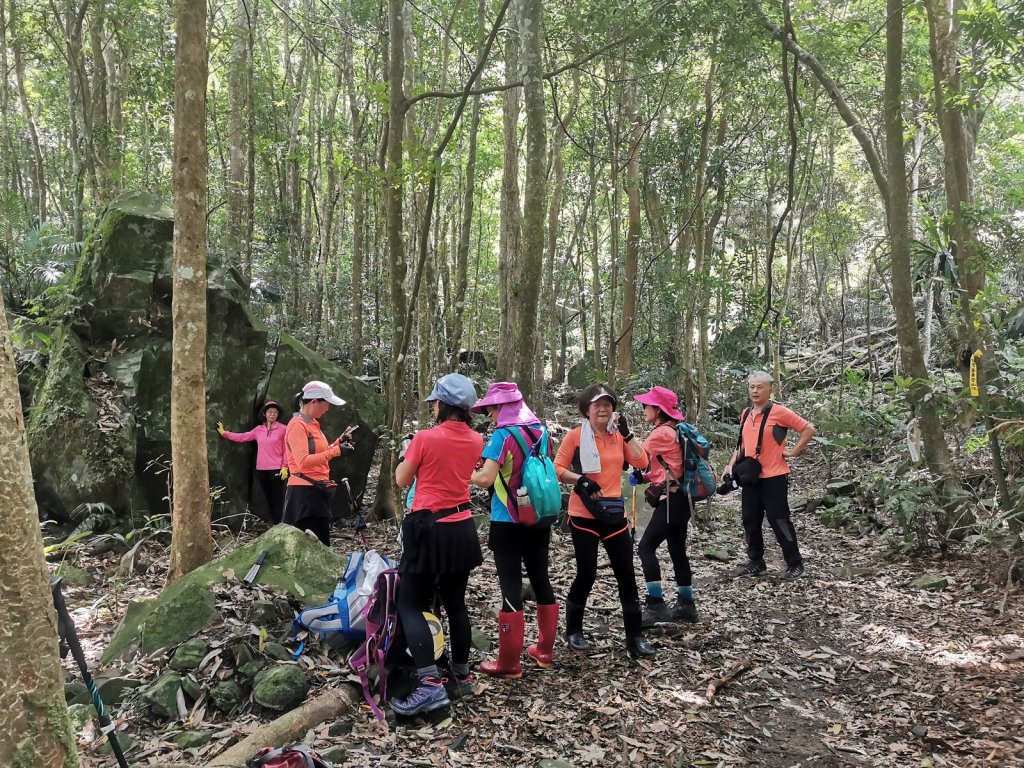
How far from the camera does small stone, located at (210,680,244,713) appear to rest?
3.92 metres

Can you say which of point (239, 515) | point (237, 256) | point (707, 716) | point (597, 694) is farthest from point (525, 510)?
point (237, 256)

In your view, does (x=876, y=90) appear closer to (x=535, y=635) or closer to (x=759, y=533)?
(x=759, y=533)

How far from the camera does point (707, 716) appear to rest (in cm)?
412

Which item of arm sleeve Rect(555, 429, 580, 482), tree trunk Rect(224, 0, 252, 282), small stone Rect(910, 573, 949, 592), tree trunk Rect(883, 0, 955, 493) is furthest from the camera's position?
tree trunk Rect(224, 0, 252, 282)

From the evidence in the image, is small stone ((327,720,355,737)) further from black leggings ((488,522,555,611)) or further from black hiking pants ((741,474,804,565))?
black hiking pants ((741,474,804,565))

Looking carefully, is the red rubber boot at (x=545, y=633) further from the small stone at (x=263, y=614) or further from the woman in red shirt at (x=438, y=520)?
the small stone at (x=263, y=614)

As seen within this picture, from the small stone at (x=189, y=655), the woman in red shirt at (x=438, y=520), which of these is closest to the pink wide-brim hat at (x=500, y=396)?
the woman in red shirt at (x=438, y=520)

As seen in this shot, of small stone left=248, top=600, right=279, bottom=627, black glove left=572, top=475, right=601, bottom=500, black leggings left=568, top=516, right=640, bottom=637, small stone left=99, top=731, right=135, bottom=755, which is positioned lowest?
small stone left=99, top=731, right=135, bottom=755

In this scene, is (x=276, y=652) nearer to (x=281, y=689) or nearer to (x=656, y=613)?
(x=281, y=689)

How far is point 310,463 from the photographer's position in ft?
20.7

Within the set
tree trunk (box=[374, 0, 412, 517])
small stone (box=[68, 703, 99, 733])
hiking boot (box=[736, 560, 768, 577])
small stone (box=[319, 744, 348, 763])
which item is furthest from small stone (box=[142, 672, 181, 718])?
hiking boot (box=[736, 560, 768, 577])

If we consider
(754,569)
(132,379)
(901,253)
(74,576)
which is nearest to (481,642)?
(754,569)

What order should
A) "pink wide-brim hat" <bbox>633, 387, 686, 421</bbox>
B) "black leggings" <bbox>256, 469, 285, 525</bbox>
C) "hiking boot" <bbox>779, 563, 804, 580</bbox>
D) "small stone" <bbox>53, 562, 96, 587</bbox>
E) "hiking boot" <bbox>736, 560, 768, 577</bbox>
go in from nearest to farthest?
"pink wide-brim hat" <bbox>633, 387, 686, 421</bbox> < "small stone" <bbox>53, 562, 96, 587</bbox> < "hiking boot" <bbox>779, 563, 804, 580</bbox> < "hiking boot" <bbox>736, 560, 768, 577</bbox> < "black leggings" <bbox>256, 469, 285, 525</bbox>

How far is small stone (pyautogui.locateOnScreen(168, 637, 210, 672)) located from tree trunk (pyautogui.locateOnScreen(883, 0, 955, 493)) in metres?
7.02
